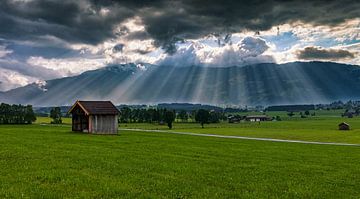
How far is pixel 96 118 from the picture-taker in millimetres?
68625

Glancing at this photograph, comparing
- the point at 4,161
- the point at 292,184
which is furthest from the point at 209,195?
the point at 4,161

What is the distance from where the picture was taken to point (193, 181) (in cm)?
2044

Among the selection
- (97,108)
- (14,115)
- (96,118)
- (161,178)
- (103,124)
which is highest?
(97,108)

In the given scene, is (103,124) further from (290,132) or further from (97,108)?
(290,132)

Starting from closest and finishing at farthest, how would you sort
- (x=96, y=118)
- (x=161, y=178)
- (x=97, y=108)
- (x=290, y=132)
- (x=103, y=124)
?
1. (x=161, y=178)
2. (x=96, y=118)
3. (x=103, y=124)
4. (x=97, y=108)
5. (x=290, y=132)

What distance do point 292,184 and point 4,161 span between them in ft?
62.2

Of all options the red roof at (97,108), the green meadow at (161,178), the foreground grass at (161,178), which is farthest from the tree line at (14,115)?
the green meadow at (161,178)

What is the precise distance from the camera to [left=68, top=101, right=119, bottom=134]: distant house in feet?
225

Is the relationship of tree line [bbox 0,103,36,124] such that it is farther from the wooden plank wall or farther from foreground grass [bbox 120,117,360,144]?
the wooden plank wall

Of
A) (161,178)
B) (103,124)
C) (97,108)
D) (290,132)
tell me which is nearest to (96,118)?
(103,124)

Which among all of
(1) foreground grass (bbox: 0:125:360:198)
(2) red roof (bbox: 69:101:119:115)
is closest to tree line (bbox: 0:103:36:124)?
(2) red roof (bbox: 69:101:119:115)

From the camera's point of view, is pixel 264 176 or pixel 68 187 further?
pixel 264 176

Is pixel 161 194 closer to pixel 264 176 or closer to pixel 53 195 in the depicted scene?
pixel 53 195

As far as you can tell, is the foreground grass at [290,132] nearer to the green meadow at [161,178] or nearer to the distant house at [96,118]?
the distant house at [96,118]
